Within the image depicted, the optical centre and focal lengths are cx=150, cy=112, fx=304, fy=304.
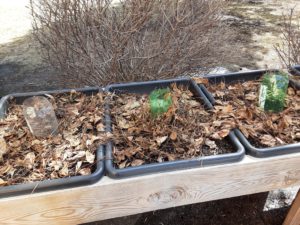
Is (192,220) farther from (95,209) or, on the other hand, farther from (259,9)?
(259,9)

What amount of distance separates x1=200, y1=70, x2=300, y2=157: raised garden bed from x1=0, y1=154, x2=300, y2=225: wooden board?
60 mm

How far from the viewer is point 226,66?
3.68 m

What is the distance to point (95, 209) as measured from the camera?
115 cm

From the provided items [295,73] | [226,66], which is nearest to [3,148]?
[295,73]

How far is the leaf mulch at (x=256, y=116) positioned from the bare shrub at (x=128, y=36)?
2.26ft

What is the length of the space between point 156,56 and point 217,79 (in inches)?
31.9

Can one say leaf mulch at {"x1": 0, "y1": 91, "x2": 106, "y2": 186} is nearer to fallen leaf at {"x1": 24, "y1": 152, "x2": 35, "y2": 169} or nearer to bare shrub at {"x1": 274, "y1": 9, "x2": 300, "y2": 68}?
fallen leaf at {"x1": 24, "y1": 152, "x2": 35, "y2": 169}

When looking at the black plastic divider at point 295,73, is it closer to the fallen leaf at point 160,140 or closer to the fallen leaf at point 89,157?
the fallen leaf at point 160,140

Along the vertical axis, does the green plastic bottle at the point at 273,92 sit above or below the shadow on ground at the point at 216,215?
above

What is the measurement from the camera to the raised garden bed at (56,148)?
1.07 metres

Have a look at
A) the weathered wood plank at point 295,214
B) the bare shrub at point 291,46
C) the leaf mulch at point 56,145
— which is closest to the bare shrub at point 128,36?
the bare shrub at point 291,46

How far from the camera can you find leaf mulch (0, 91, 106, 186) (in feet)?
3.67

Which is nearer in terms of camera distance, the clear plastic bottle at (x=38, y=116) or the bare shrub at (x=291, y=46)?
the clear plastic bottle at (x=38, y=116)

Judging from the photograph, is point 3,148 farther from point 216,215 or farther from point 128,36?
point 216,215
